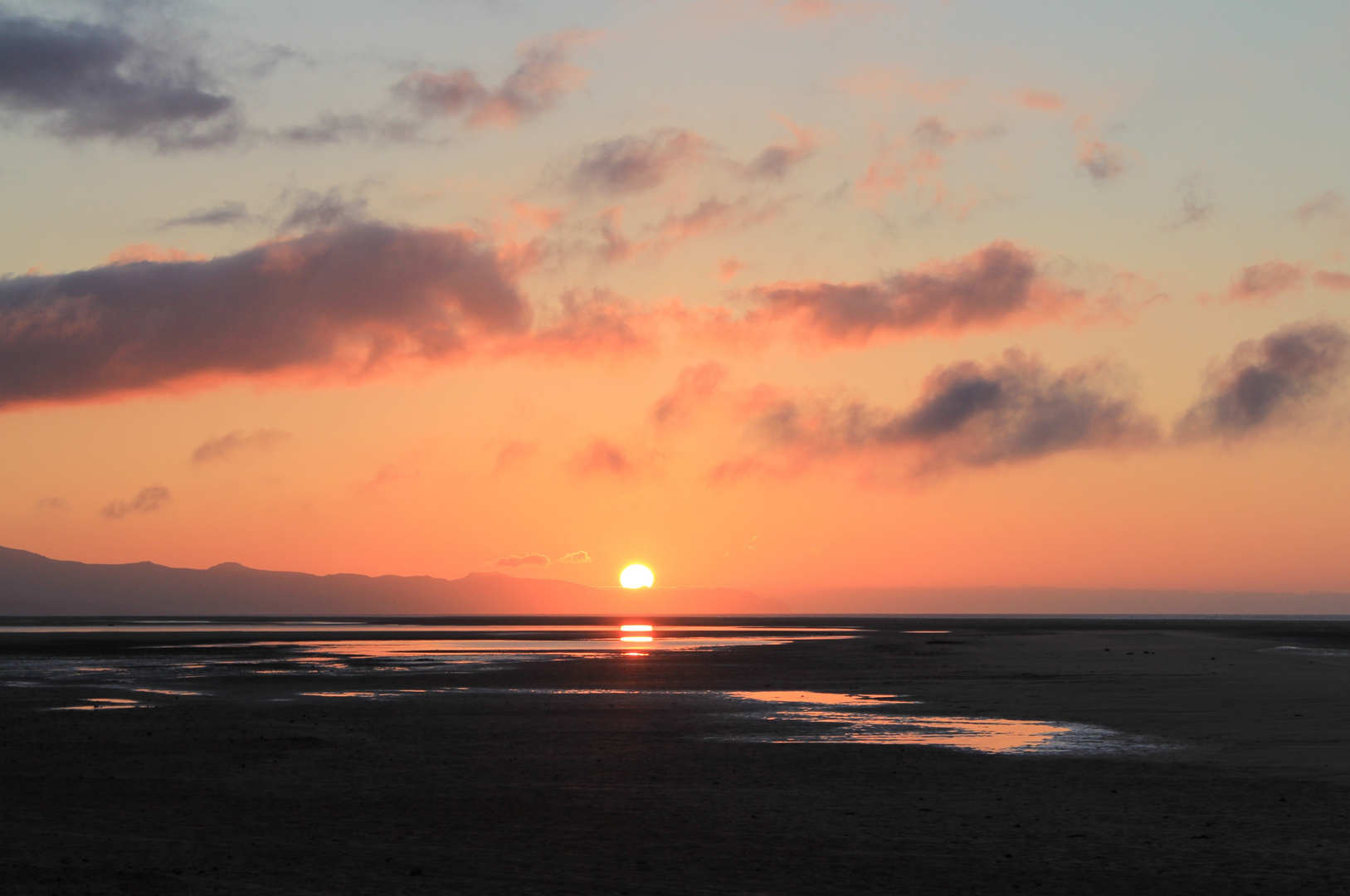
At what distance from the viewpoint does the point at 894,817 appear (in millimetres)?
17812

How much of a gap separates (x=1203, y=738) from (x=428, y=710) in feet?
69.5

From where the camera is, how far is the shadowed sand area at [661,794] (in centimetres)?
1434

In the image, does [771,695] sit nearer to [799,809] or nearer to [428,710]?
[428,710]

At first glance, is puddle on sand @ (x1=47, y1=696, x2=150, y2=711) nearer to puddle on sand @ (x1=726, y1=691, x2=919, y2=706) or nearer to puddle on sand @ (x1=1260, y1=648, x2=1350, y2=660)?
puddle on sand @ (x1=726, y1=691, x2=919, y2=706)

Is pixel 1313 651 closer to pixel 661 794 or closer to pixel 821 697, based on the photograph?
pixel 821 697

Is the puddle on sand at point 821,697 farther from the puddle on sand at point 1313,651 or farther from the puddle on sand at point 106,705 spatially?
the puddle on sand at point 1313,651

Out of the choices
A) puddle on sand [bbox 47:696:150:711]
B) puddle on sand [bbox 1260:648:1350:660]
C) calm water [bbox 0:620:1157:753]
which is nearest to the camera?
calm water [bbox 0:620:1157:753]

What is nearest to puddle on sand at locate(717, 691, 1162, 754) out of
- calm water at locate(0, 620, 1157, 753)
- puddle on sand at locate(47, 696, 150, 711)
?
calm water at locate(0, 620, 1157, 753)

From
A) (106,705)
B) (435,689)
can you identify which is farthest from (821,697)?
(106,705)

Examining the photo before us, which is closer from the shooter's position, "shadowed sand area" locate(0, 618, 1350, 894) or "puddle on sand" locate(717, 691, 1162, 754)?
"shadowed sand area" locate(0, 618, 1350, 894)

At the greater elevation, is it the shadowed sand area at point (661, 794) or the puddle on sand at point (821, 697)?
the shadowed sand area at point (661, 794)

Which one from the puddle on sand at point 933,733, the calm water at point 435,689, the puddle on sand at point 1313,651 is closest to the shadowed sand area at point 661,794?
the puddle on sand at point 933,733

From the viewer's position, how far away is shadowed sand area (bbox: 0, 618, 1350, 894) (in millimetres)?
14344

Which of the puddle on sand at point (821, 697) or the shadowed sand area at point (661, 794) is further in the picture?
the puddle on sand at point (821, 697)
